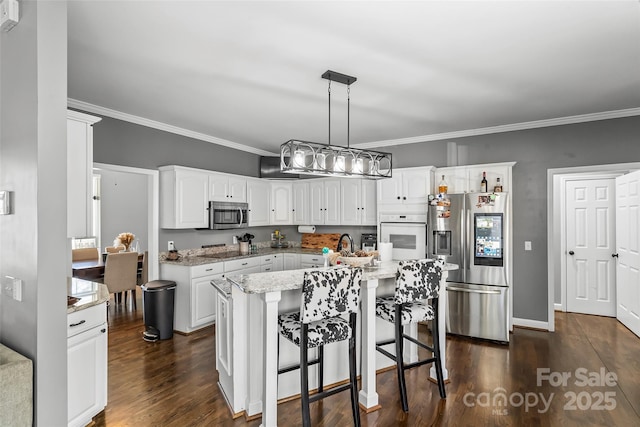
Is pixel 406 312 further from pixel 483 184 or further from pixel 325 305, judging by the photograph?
pixel 483 184

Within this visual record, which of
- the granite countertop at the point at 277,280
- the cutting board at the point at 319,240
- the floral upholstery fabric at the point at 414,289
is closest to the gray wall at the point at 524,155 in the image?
the cutting board at the point at 319,240

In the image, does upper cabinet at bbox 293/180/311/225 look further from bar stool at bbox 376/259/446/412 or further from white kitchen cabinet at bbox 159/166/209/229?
bar stool at bbox 376/259/446/412

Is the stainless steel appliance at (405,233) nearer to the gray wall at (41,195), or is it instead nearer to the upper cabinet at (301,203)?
the upper cabinet at (301,203)

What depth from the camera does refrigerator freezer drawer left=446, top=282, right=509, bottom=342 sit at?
4047 millimetres

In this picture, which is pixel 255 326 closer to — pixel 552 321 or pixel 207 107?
pixel 207 107

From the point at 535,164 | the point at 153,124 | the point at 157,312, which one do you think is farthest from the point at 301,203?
the point at 535,164

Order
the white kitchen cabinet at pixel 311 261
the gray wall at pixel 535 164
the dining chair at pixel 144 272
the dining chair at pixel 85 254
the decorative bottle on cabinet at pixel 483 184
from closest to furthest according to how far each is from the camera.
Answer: the gray wall at pixel 535 164 → the decorative bottle on cabinet at pixel 483 184 → the white kitchen cabinet at pixel 311 261 → the dining chair at pixel 144 272 → the dining chair at pixel 85 254

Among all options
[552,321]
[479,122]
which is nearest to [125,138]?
[479,122]

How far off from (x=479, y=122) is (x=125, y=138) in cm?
447

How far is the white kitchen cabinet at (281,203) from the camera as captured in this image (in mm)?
6109

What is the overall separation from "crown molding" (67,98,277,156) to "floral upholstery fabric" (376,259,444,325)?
3.61 m

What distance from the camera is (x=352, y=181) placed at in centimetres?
559

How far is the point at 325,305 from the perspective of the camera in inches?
90.7

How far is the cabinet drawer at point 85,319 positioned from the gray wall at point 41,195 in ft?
1.07
